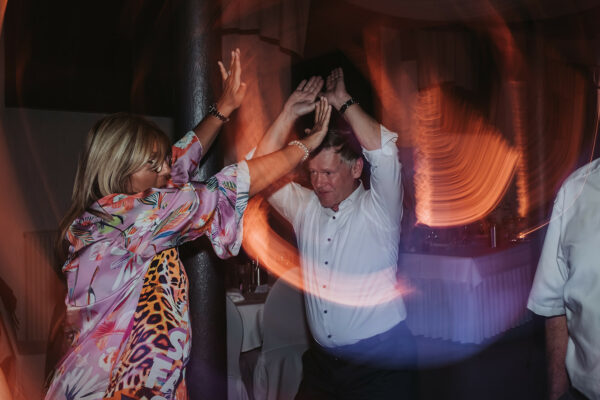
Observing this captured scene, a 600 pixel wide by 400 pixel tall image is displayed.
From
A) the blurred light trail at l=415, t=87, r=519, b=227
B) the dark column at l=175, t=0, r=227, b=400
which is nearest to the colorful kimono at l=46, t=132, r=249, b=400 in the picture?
the dark column at l=175, t=0, r=227, b=400

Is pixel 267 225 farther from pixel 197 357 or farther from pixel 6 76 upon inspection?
pixel 197 357

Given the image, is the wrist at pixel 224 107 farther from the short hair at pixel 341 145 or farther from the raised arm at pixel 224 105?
the short hair at pixel 341 145

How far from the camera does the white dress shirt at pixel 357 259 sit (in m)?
2.26

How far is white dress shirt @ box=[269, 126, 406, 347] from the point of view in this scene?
2256 millimetres

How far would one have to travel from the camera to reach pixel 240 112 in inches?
202

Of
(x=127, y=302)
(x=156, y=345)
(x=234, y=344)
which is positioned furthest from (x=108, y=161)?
(x=234, y=344)

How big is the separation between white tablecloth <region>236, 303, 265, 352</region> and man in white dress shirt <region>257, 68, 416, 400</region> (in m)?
1.02

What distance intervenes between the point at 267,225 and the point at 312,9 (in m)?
3.27

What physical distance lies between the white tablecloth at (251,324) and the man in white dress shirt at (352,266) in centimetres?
102

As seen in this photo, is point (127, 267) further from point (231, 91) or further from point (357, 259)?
point (357, 259)

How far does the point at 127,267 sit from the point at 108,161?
1.09 ft

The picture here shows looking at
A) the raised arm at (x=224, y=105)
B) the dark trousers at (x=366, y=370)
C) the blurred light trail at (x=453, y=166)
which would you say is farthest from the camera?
the blurred light trail at (x=453, y=166)

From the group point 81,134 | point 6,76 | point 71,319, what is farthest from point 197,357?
point 6,76

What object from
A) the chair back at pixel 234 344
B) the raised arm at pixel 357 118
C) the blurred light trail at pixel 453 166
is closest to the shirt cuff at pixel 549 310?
the raised arm at pixel 357 118
